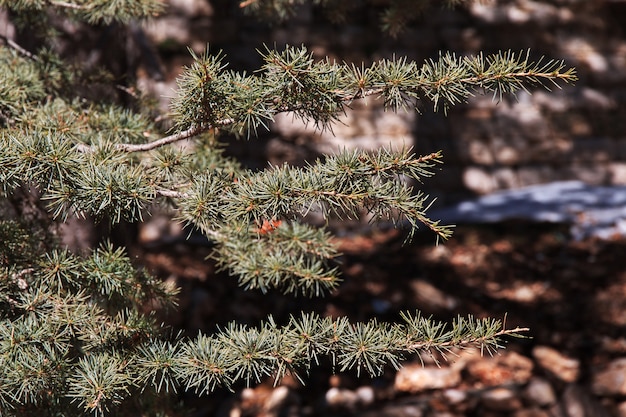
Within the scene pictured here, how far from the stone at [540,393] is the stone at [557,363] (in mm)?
158

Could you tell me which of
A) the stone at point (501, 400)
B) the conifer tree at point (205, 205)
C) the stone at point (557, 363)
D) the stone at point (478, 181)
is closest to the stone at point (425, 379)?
the stone at point (501, 400)

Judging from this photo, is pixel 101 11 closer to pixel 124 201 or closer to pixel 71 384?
pixel 124 201

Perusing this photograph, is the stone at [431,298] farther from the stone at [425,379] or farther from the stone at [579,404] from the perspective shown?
the stone at [579,404]

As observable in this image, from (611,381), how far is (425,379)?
851mm

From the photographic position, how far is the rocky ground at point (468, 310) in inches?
123

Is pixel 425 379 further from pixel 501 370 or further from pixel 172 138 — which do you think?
pixel 172 138

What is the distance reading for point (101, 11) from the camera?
222cm

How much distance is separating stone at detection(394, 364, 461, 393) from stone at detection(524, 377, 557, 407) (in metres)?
0.32

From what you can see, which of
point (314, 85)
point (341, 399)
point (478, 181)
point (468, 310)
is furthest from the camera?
point (478, 181)

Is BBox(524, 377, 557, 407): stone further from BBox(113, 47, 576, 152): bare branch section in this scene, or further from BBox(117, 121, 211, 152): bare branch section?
BBox(117, 121, 211, 152): bare branch section

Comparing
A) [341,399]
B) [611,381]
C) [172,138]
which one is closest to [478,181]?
[611,381]

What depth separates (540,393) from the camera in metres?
3.12

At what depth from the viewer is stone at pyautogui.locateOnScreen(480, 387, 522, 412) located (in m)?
3.07

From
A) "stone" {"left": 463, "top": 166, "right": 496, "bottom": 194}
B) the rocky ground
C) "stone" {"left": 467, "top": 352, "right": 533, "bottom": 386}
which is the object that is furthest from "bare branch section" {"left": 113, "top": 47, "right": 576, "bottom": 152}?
"stone" {"left": 463, "top": 166, "right": 496, "bottom": 194}
